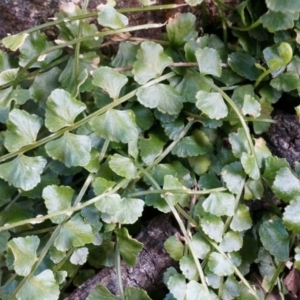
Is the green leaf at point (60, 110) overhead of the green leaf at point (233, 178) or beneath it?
overhead

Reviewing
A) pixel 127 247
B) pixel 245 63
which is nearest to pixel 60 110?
pixel 127 247

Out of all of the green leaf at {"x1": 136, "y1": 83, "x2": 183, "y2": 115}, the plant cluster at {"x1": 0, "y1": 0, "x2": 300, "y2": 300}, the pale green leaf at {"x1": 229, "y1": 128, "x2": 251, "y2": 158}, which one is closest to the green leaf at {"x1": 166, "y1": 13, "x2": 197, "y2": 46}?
the plant cluster at {"x1": 0, "y1": 0, "x2": 300, "y2": 300}

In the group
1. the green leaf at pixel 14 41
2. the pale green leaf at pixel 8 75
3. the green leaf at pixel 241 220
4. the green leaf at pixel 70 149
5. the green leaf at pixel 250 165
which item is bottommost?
the green leaf at pixel 241 220

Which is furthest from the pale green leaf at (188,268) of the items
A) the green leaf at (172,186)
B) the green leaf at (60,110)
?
the green leaf at (60,110)

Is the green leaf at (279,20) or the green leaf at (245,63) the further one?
the green leaf at (245,63)

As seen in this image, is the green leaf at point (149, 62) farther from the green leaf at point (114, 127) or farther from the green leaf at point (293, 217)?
the green leaf at point (293, 217)

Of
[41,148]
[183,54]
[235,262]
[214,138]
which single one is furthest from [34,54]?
[235,262]

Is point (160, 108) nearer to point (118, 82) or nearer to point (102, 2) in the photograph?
point (118, 82)
